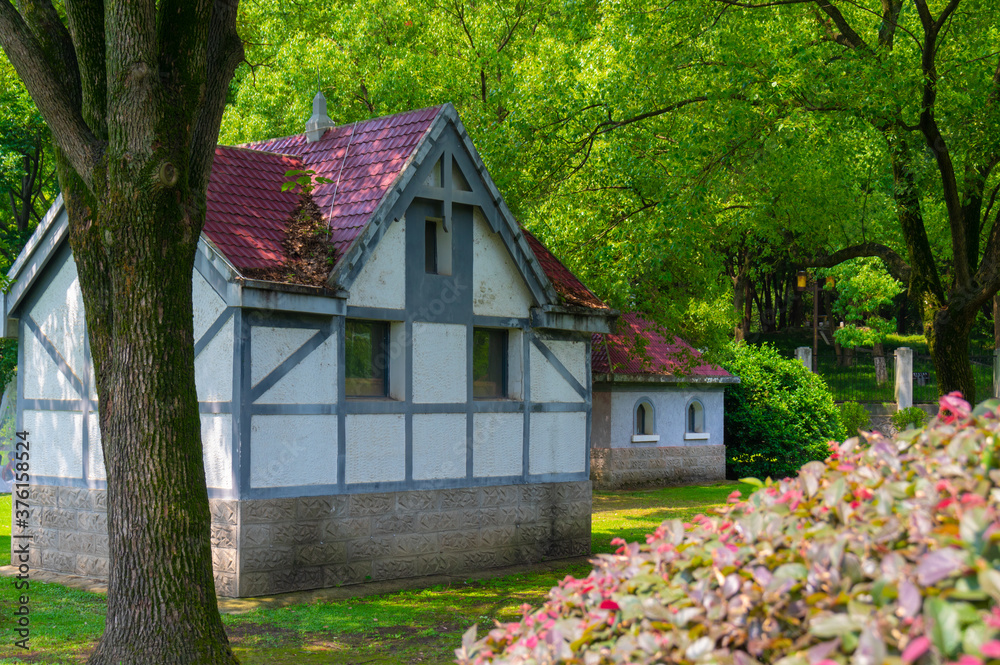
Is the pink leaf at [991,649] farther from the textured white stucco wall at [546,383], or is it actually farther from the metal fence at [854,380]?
the metal fence at [854,380]

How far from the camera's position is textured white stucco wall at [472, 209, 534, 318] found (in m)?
14.4

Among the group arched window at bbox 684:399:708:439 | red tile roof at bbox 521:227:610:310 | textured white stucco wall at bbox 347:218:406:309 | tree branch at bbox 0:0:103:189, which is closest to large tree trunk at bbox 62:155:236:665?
tree branch at bbox 0:0:103:189

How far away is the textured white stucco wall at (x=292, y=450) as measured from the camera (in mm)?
11859

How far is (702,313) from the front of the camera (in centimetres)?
2059

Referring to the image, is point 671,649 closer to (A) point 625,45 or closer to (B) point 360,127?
(B) point 360,127

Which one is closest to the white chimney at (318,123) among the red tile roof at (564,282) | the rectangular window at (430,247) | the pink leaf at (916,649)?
the rectangular window at (430,247)

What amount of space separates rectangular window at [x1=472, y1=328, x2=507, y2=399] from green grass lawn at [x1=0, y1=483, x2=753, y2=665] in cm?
277

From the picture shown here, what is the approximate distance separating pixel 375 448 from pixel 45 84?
21.7 feet

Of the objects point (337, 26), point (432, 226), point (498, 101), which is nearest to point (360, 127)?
point (432, 226)

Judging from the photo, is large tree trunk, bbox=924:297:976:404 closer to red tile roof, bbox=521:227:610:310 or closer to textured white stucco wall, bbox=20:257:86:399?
red tile roof, bbox=521:227:610:310

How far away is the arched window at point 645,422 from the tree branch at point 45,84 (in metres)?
18.8

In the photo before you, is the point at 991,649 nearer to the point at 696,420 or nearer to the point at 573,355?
the point at 573,355

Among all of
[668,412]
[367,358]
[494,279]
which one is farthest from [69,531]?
[668,412]

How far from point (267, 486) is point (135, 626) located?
4734mm
